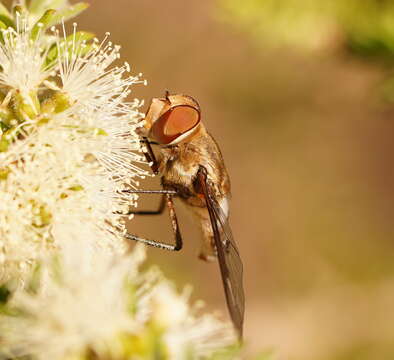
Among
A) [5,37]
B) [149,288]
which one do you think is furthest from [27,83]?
[149,288]

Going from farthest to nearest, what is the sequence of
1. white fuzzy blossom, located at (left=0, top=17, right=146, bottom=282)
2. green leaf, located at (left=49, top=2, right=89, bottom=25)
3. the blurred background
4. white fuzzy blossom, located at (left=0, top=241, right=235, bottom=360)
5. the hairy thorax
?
the blurred background < the hairy thorax < green leaf, located at (left=49, top=2, right=89, bottom=25) < white fuzzy blossom, located at (left=0, top=17, right=146, bottom=282) < white fuzzy blossom, located at (left=0, top=241, right=235, bottom=360)

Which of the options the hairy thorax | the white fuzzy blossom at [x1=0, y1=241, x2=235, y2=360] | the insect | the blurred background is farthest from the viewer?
the blurred background

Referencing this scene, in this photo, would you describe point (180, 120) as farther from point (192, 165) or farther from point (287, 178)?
point (287, 178)

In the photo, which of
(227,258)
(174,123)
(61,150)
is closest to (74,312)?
(61,150)

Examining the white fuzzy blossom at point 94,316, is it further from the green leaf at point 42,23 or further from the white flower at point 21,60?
the green leaf at point 42,23

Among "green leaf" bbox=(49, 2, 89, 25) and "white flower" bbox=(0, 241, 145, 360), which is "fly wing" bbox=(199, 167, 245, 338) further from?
"green leaf" bbox=(49, 2, 89, 25)

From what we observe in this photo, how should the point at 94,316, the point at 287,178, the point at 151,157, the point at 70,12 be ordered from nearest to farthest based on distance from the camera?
the point at 94,316
the point at 70,12
the point at 151,157
the point at 287,178

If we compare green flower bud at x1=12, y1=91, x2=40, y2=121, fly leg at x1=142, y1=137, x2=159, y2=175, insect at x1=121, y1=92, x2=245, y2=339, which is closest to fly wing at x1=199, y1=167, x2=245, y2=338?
insect at x1=121, y1=92, x2=245, y2=339
